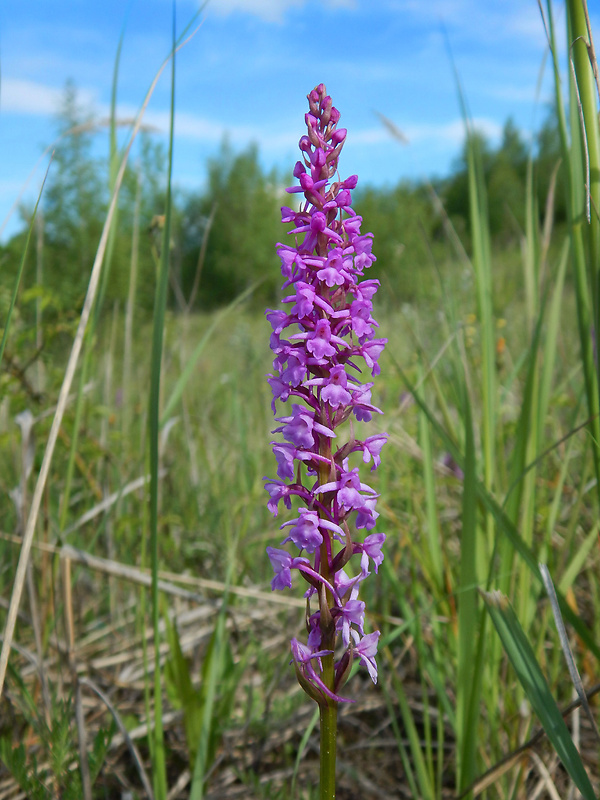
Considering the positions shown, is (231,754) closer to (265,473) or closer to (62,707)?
(62,707)

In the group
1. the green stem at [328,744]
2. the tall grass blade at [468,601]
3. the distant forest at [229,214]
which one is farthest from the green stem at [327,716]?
the distant forest at [229,214]

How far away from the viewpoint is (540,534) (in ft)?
9.80

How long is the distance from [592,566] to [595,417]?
1620 mm

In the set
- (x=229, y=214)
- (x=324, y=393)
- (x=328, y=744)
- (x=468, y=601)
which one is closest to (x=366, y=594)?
(x=468, y=601)

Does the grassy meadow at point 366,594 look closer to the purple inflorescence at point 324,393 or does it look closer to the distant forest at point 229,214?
the purple inflorescence at point 324,393

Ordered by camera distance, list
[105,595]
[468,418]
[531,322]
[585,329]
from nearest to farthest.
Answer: [585,329] < [468,418] < [531,322] < [105,595]

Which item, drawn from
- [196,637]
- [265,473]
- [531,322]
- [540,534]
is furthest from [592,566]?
[265,473]

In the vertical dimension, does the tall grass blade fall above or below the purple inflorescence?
below

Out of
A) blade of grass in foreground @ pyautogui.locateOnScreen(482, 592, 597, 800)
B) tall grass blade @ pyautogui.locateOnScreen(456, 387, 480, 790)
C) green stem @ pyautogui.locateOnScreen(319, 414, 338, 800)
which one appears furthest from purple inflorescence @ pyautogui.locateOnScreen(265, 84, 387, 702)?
tall grass blade @ pyautogui.locateOnScreen(456, 387, 480, 790)

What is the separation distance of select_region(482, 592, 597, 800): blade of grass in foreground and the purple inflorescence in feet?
0.74

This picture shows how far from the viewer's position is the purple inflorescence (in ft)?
3.54

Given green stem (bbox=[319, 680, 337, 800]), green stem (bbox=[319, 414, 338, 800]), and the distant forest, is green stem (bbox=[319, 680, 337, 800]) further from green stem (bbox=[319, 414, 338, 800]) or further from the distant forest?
the distant forest

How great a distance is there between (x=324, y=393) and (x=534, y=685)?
62 centimetres

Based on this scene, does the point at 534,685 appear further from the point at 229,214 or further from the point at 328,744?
the point at 229,214
